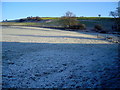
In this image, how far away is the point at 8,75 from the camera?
4.79 meters

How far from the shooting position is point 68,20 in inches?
1845

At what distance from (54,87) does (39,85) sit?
547mm

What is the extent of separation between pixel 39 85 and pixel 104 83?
2.30m

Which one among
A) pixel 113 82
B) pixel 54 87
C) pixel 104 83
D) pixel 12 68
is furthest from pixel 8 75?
pixel 113 82

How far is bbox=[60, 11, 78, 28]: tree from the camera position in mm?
47000

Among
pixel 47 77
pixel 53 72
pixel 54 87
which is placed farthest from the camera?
pixel 53 72

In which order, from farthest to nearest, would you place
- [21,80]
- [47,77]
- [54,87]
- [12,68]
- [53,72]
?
[12,68] < [53,72] < [47,77] < [21,80] < [54,87]

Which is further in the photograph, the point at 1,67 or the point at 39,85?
the point at 1,67

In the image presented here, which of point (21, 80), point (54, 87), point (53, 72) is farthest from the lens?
point (53, 72)

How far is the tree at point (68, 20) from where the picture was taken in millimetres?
47000

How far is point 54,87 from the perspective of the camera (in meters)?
3.90

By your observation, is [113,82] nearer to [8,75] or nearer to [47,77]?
[47,77]

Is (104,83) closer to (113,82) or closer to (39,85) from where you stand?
(113,82)

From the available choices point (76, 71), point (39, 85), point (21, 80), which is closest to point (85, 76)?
point (76, 71)
